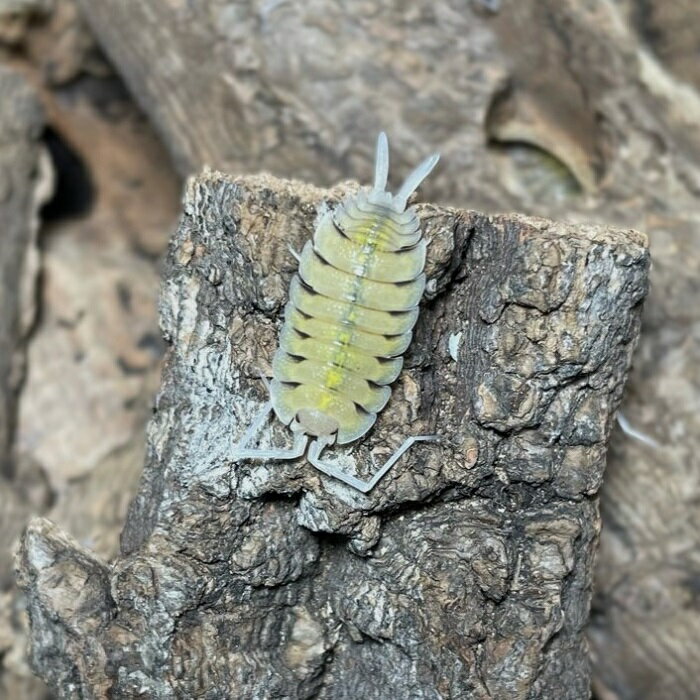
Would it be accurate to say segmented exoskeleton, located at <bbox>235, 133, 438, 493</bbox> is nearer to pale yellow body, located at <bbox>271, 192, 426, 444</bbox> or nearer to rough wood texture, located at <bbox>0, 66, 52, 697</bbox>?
pale yellow body, located at <bbox>271, 192, 426, 444</bbox>

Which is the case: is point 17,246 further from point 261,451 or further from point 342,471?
point 342,471

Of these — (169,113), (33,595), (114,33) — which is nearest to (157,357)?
(169,113)

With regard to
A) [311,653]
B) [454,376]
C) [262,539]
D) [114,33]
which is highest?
[114,33]

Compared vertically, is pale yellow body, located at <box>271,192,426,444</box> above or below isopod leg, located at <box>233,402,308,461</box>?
above

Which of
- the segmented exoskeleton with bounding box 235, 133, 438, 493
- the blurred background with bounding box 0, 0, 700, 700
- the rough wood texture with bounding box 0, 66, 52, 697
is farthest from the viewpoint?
the rough wood texture with bounding box 0, 66, 52, 697

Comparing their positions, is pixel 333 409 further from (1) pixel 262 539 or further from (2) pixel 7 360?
(2) pixel 7 360

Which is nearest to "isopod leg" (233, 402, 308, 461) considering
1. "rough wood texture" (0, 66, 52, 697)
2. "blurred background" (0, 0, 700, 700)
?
"blurred background" (0, 0, 700, 700)
